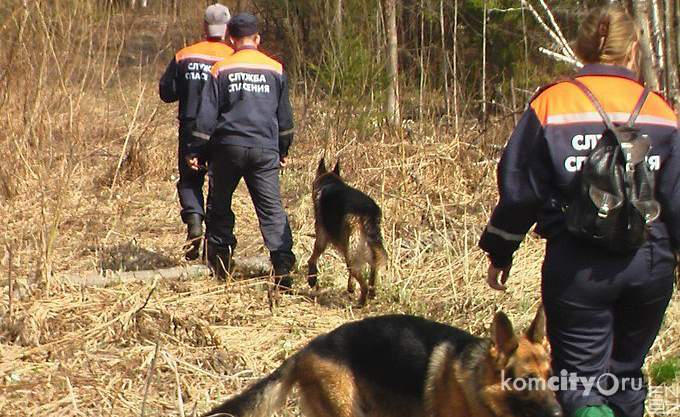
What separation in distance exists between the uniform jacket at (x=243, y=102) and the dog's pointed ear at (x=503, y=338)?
13.4 feet

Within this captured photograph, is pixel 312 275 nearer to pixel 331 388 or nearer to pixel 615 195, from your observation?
pixel 331 388

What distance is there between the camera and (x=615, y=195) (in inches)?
123

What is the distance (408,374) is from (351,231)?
3.58 metres

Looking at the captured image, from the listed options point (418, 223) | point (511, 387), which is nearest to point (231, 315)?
point (418, 223)

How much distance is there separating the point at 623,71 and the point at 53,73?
5589mm

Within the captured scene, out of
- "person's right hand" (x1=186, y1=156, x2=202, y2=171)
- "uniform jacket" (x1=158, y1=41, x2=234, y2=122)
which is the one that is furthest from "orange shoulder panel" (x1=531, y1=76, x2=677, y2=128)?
"uniform jacket" (x1=158, y1=41, x2=234, y2=122)

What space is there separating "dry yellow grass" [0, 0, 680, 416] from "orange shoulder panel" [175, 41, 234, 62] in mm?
554

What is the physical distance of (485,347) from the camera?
11.4 ft

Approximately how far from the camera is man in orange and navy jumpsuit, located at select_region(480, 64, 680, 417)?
3188mm

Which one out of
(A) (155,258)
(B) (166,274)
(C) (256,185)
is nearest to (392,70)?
(A) (155,258)

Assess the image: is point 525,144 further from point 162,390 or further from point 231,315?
point 231,315

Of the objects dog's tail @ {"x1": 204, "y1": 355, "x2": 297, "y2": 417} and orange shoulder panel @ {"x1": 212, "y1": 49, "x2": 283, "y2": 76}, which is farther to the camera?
orange shoulder panel @ {"x1": 212, "y1": 49, "x2": 283, "y2": 76}

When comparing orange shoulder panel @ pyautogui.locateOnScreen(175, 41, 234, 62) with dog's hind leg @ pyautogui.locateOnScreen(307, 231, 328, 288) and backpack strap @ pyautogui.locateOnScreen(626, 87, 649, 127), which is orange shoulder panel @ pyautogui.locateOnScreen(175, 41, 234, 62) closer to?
dog's hind leg @ pyautogui.locateOnScreen(307, 231, 328, 288)

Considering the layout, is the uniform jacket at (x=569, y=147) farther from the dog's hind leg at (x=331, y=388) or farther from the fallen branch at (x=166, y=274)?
the fallen branch at (x=166, y=274)
